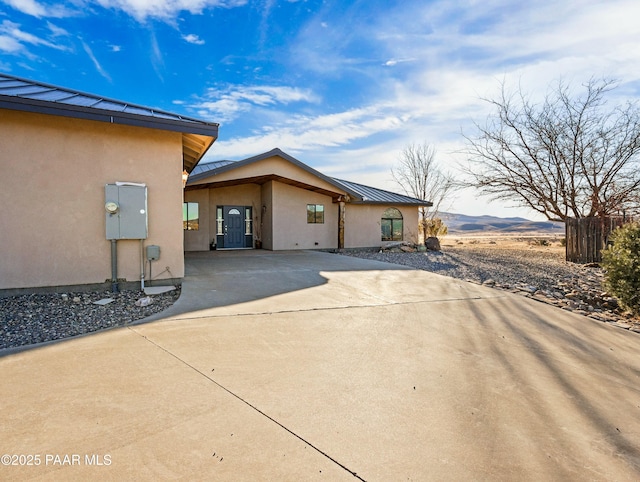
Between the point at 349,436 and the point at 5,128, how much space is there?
22.7 ft

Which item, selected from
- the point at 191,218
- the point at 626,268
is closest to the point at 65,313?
the point at 626,268

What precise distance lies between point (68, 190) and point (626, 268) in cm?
922

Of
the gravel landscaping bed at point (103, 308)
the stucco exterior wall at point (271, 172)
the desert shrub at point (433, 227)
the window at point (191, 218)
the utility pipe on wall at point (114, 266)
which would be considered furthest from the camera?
the desert shrub at point (433, 227)

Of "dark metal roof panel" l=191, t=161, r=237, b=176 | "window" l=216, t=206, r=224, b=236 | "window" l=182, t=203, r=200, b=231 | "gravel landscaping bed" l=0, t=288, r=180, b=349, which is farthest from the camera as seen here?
"window" l=216, t=206, r=224, b=236

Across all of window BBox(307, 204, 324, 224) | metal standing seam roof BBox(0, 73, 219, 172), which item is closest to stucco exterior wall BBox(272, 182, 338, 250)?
window BBox(307, 204, 324, 224)

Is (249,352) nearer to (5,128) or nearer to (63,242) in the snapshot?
(63,242)

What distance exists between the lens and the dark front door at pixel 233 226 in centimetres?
1591

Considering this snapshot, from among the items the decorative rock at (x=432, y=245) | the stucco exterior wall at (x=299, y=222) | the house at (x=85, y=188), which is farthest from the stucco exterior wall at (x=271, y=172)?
the decorative rock at (x=432, y=245)

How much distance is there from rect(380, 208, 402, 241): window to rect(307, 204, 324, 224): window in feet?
11.3

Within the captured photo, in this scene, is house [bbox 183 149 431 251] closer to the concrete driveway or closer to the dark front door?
the dark front door

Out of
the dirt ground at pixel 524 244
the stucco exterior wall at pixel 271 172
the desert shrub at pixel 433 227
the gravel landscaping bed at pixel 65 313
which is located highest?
the stucco exterior wall at pixel 271 172

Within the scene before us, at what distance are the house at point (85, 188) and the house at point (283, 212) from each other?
7105mm

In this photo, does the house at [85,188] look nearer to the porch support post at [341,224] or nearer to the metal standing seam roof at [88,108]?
the metal standing seam roof at [88,108]

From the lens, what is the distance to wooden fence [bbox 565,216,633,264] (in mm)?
12562
